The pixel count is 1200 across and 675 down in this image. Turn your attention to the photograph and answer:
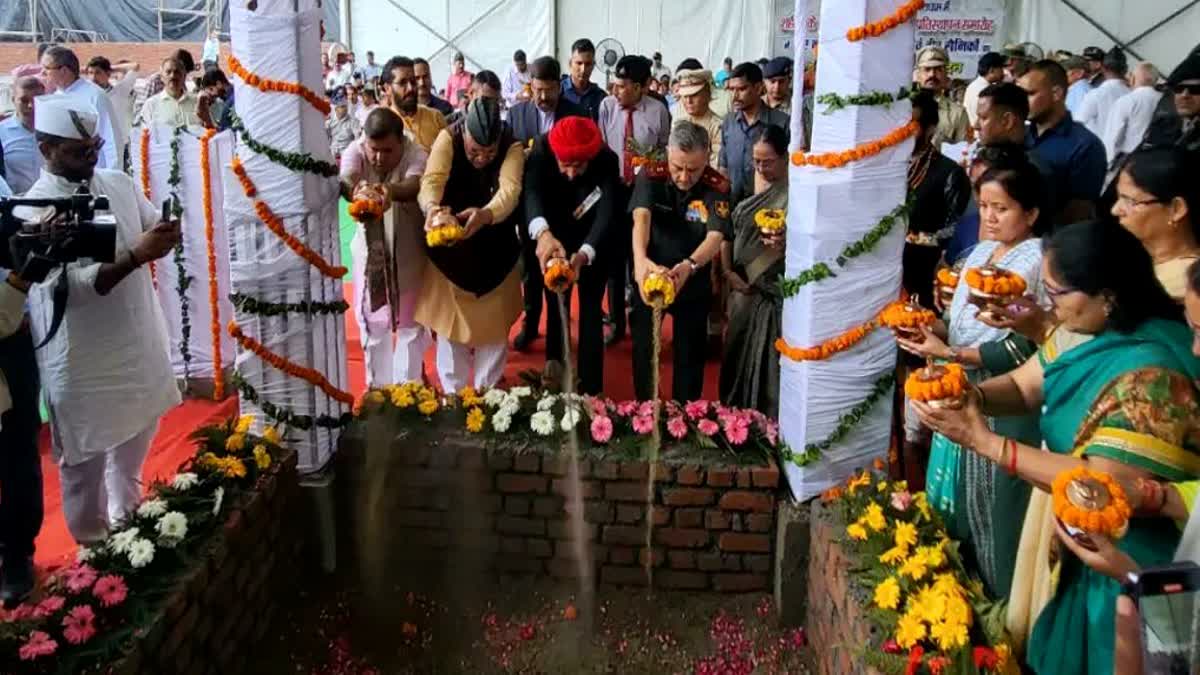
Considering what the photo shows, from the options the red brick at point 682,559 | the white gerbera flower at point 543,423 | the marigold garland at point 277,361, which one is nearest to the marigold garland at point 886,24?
the white gerbera flower at point 543,423

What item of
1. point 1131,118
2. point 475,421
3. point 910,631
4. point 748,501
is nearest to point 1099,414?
point 910,631

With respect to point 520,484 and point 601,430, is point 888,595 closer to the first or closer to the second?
point 601,430

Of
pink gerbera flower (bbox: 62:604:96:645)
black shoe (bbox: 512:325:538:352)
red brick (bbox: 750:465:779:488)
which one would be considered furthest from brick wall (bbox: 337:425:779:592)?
black shoe (bbox: 512:325:538:352)

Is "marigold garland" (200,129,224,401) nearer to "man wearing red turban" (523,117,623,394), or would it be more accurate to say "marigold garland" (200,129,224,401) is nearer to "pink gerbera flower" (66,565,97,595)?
"man wearing red turban" (523,117,623,394)

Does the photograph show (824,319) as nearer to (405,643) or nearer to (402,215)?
(405,643)

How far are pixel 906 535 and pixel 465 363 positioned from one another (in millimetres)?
2570

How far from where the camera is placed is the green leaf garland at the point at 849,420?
3254 mm

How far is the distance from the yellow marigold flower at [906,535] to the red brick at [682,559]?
100 centimetres

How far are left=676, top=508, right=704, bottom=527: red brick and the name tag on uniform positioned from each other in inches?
60.1

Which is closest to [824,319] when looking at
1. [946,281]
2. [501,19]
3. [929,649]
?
[946,281]

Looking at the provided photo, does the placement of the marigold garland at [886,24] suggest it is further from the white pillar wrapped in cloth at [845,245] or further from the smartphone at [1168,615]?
the smartphone at [1168,615]

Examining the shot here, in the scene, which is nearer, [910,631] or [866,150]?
[910,631]

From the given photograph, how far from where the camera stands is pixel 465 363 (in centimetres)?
473

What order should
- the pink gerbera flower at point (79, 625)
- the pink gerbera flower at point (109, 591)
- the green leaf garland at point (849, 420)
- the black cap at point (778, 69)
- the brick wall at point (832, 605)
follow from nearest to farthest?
the pink gerbera flower at point (79, 625)
the pink gerbera flower at point (109, 591)
the brick wall at point (832, 605)
the green leaf garland at point (849, 420)
the black cap at point (778, 69)
